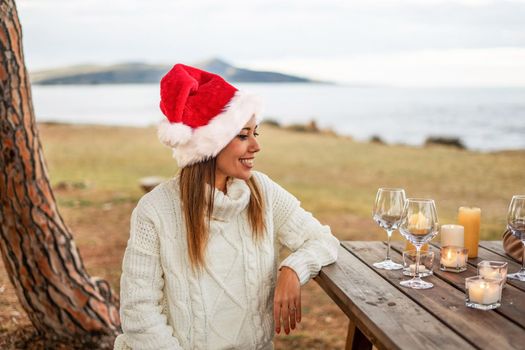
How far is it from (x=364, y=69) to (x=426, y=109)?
1.43 m

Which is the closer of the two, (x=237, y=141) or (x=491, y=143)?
(x=237, y=141)

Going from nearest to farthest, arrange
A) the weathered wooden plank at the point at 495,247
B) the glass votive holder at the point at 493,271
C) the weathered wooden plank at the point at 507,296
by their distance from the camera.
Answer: the weathered wooden plank at the point at 507,296
the glass votive holder at the point at 493,271
the weathered wooden plank at the point at 495,247

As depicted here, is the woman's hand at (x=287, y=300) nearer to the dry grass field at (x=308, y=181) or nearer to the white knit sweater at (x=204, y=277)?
the white knit sweater at (x=204, y=277)

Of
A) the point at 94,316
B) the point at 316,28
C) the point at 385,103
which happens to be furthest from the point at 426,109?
the point at 94,316

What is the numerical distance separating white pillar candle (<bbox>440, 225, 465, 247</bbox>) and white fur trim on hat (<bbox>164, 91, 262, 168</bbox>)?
2.24ft

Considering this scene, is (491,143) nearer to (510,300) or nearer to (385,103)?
(385,103)

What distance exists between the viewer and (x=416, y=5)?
25.9 ft

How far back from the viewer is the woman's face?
6.01ft

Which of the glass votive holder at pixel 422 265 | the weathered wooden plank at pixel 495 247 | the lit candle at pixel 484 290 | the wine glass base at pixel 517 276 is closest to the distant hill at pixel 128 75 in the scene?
the weathered wooden plank at pixel 495 247

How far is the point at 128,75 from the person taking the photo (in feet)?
25.9

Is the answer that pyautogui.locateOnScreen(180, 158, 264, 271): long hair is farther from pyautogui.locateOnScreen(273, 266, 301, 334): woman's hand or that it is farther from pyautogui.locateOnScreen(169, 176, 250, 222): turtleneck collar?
pyautogui.locateOnScreen(273, 266, 301, 334): woman's hand

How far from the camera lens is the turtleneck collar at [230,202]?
1.81 metres

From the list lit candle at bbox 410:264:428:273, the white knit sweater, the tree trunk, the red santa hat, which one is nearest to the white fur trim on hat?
the red santa hat

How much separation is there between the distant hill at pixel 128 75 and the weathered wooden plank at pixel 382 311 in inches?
190
